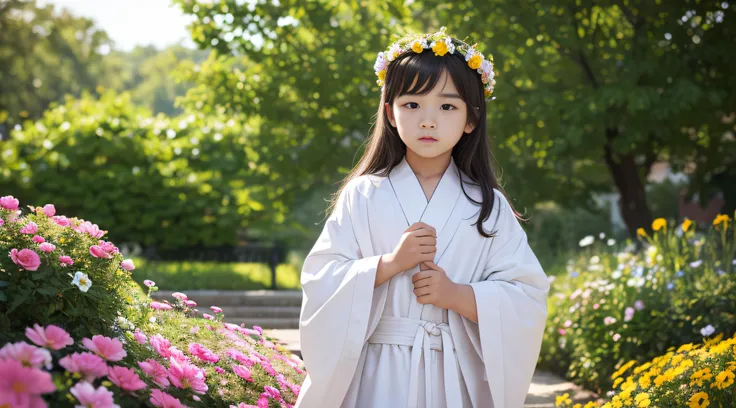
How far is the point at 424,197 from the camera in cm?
287

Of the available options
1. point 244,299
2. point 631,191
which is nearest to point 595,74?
point 631,191

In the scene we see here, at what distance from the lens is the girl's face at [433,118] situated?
284 centimetres

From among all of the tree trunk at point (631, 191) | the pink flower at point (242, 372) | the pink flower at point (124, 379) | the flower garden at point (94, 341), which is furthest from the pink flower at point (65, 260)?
the tree trunk at point (631, 191)

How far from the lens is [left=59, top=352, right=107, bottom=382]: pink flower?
84.9 inches

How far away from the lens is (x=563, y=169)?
43.0ft

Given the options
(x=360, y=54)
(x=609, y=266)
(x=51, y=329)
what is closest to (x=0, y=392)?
(x=51, y=329)

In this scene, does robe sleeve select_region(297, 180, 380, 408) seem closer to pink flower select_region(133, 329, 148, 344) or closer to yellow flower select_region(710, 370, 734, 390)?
pink flower select_region(133, 329, 148, 344)

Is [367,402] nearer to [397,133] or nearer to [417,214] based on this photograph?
[417,214]

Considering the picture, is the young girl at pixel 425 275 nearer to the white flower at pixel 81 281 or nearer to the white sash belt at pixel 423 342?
the white sash belt at pixel 423 342

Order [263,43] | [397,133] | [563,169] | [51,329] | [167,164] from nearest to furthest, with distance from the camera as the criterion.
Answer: [51,329], [397,133], [263,43], [167,164], [563,169]

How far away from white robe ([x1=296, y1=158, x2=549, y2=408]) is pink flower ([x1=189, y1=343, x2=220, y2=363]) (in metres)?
0.70

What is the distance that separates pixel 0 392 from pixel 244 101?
26.2 ft

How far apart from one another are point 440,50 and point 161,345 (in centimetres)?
156

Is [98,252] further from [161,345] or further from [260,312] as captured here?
[260,312]
